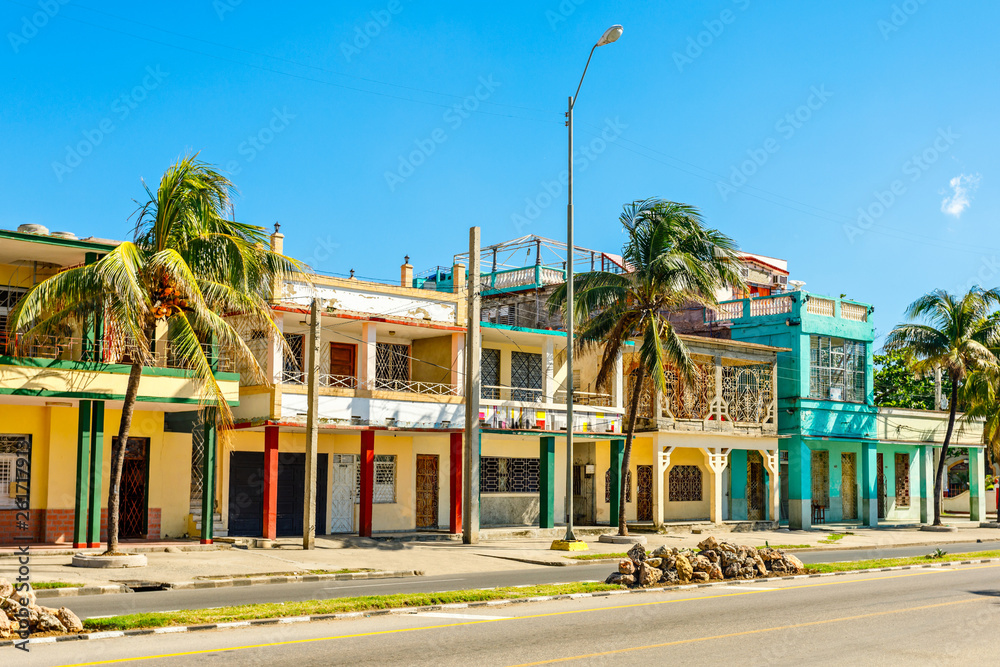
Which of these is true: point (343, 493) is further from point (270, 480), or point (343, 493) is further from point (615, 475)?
point (615, 475)

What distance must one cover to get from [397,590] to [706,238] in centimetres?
1528

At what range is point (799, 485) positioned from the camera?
37969 mm

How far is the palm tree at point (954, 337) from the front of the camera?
38844 mm

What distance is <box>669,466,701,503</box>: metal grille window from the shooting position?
122 feet

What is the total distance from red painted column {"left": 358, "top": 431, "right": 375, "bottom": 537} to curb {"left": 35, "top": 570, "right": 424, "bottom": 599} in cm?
723

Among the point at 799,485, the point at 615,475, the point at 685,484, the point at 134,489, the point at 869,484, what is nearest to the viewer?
the point at 134,489

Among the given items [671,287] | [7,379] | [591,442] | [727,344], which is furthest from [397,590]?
[727,344]

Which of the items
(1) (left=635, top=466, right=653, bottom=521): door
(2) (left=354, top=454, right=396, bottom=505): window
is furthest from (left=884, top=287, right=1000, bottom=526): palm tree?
(2) (left=354, top=454, right=396, bottom=505): window

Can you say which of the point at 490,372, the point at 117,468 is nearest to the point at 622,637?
the point at 117,468

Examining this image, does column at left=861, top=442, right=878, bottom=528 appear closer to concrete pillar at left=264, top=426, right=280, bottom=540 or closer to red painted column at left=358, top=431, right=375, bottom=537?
red painted column at left=358, top=431, right=375, bottom=537

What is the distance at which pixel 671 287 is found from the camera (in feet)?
89.5

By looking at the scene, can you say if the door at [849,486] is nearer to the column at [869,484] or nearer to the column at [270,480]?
the column at [869,484]

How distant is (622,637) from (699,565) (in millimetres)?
6798

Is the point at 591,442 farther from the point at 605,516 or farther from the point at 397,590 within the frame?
the point at 397,590
